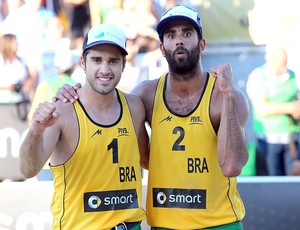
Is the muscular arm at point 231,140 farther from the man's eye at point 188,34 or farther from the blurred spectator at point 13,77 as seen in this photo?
the blurred spectator at point 13,77

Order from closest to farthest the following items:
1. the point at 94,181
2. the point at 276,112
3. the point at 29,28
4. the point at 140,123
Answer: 1. the point at 94,181
2. the point at 140,123
3. the point at 276,112
4. the point at 29,28

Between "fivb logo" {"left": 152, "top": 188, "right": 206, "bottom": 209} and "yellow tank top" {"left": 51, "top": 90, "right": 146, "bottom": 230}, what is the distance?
0.95ft

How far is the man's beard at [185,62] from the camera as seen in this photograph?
4.08 meters

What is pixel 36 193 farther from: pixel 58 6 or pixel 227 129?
pixel 58 6

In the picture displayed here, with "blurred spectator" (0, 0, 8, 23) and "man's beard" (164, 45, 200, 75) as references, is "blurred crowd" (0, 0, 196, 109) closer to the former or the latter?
"blurred spectator" (0, 0, 8, 23)

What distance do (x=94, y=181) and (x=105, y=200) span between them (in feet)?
0.42

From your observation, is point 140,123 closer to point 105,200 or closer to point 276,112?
point 105,200

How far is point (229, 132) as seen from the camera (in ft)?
12.7

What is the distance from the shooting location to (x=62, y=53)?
292 inches

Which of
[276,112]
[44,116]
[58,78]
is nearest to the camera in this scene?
[44,116]

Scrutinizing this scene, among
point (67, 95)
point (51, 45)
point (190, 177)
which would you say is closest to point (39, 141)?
point (67, 95)

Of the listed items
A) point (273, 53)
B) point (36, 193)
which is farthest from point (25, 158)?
point (273, 53)

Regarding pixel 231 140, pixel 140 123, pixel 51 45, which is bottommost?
pixel 231 140

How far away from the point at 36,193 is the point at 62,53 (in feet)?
7.95
